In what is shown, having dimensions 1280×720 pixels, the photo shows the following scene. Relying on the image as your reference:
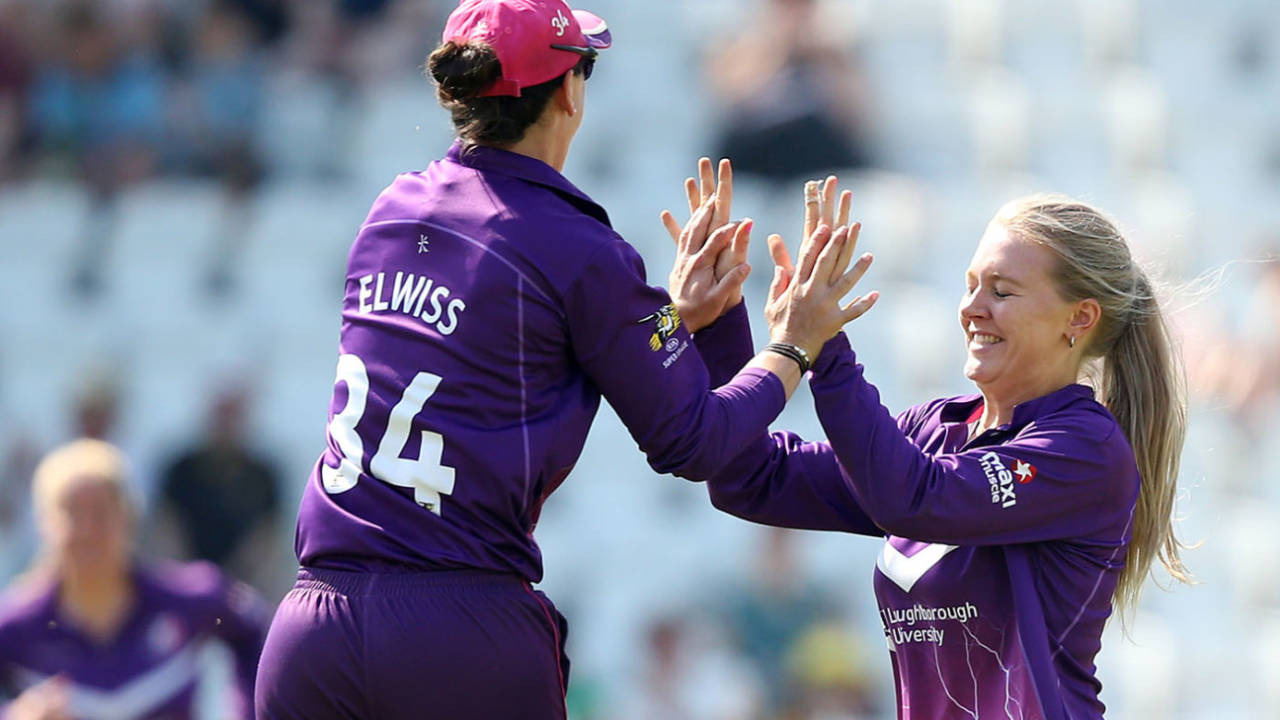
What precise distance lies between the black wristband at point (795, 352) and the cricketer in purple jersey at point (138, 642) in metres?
1.97

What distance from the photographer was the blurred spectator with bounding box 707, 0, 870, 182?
22.9 ft

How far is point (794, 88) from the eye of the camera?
695 cm

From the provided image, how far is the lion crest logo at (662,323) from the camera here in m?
2.51

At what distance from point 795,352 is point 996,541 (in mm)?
393

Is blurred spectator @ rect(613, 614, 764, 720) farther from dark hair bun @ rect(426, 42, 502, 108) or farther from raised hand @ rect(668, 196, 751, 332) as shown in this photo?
dark hair bun @ rect(426, 42, 502, 108)

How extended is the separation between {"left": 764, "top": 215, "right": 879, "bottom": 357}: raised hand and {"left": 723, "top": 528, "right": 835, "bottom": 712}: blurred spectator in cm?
337

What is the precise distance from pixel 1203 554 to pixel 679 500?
2.03 metres

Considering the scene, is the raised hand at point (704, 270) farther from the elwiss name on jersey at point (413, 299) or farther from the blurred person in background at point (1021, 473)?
Answer: the elwiss name on jersey at point (413, 299)

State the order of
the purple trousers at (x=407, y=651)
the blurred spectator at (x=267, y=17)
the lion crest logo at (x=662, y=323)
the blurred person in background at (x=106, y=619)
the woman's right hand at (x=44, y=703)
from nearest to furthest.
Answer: the purple trousers at (x=407, y=651), the lion crest logo at (x=662, y=323), the woman's right hand at (x=44, y=703), the blurred person in background at (x=106, y=619), the blurred spectator at (x=267, y=17)

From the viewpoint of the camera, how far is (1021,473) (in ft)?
8.51

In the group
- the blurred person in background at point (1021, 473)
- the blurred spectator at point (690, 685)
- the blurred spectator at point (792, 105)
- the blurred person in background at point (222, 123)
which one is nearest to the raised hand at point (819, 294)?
the blurred person in background at point (1021, 473)

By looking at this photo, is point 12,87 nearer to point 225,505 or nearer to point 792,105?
point 225,505

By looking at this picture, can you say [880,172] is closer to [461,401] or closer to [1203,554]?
[1203,554]

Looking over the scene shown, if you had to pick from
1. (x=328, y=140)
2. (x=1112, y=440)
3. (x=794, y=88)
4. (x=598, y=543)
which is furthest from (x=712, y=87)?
(x=1112, y=440)
